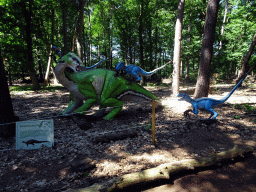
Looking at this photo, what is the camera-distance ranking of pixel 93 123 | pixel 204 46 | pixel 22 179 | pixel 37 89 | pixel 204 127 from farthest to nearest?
pixel 37 89 < pixel 204 46 < pixel 93 123 < pixel 204 127 < pixel 22 179

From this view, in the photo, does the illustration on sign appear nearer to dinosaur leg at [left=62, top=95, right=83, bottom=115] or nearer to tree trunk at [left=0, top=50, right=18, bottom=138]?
tree trunk at [left=0, top=50, right=18, bottom=138]

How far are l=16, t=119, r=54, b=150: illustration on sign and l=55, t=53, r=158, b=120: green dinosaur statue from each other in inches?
55.2

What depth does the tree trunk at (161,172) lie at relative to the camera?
7.23 feet

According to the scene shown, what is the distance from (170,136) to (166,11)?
41.9 ft

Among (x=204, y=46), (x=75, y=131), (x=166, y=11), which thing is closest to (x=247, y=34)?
(x=166, y=11)

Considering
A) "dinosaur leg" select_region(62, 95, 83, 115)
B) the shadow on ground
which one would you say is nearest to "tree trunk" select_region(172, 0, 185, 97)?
"dinosaur leg" select_region(62, 95, 83, 115)

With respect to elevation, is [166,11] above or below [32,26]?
above

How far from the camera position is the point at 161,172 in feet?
8.24

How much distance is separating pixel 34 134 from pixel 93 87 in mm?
2241

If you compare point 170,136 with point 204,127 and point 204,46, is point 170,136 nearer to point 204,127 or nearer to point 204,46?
point 204,127

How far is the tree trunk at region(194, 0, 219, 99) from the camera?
5512 mm

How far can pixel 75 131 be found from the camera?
15.4ft

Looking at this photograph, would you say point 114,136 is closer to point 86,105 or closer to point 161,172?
point 86,105

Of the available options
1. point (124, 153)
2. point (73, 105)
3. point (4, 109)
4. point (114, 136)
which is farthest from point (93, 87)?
point (124, 153)
